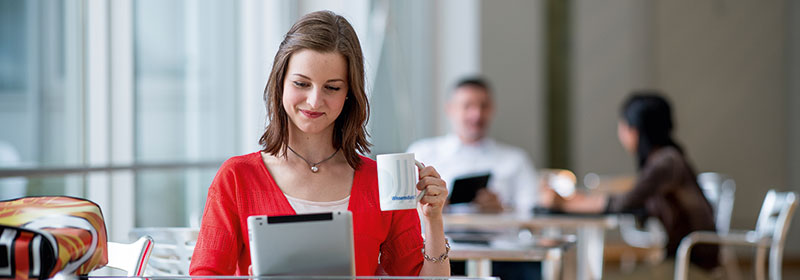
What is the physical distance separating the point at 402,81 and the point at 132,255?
4.11 meters

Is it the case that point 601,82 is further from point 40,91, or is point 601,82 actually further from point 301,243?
point 301,243

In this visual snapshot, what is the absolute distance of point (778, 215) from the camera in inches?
139

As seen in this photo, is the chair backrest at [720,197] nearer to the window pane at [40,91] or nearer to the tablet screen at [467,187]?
the tablet screen at [467,187]

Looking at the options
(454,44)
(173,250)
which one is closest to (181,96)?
(173,250)

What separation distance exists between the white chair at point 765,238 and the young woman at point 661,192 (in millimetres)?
67

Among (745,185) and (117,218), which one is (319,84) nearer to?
(117,218)

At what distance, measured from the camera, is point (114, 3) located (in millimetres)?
2451

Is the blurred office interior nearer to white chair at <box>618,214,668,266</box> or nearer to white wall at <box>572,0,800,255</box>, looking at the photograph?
white wall at <box>572,0,800,255</box>

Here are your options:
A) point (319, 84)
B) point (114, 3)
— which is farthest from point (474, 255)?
point (114, 3)

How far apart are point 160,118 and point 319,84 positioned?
4.92 ft

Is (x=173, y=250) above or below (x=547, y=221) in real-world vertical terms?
above

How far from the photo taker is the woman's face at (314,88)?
1.42m

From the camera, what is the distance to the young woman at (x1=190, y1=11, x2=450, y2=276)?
4.67ft

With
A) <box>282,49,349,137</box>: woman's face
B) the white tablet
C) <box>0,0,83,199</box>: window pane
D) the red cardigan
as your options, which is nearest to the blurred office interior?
<box>0,0,83,199</box>: window pane
